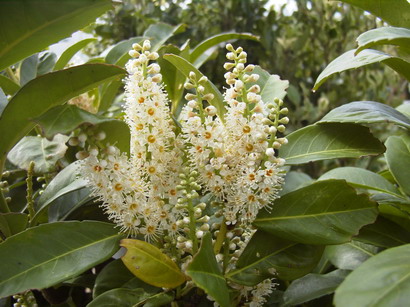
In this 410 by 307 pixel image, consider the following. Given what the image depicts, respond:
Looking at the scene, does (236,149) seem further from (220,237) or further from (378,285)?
(378,285)

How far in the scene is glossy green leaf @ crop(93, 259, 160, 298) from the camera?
2.69ft

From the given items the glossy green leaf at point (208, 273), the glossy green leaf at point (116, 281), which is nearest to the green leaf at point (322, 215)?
the glossy green leaf at point (208, 273)

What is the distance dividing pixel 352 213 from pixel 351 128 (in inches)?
7.4

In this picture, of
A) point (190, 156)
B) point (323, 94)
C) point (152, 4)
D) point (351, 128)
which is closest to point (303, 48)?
point (323, 94)

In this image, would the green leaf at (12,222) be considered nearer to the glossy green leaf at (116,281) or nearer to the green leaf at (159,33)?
the glossy green leaf at (116,281)

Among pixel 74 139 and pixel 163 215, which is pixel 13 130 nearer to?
pixel 74 139

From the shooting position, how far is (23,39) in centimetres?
73

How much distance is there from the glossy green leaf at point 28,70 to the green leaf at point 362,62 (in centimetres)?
80

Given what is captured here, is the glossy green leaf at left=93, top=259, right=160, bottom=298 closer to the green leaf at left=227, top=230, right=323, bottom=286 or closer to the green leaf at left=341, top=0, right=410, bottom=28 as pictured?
the green leaf at left=227, top=230, right=323, bottom=286

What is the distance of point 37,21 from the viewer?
2.19ft

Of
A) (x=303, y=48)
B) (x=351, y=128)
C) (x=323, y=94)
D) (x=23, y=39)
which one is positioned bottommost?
(x=323, y=94)

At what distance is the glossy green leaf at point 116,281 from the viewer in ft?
2.69

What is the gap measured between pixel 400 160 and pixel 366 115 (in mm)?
221

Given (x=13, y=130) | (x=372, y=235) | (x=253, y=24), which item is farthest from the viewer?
(x=253, y=24)
